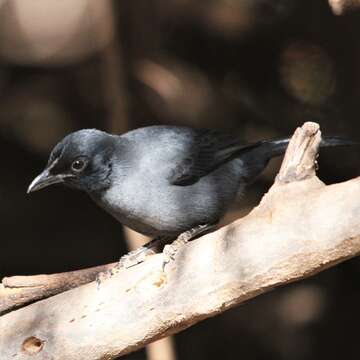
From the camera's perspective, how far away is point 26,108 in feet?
25.0

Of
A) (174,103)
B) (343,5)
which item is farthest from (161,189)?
(174,103)

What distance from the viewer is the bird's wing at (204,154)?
4.86 metres

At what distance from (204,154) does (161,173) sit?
37 centimetres

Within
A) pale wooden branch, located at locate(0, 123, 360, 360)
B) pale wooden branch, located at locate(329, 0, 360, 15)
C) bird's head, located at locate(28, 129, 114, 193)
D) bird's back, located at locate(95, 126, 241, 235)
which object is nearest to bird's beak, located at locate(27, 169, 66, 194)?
bird's head, located at locate(28, 129, 114, 193)

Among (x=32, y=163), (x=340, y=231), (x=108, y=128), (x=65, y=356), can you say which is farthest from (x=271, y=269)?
(x=32, y=163)

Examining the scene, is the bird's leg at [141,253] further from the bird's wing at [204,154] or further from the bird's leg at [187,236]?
the bird's wing at [204,154]

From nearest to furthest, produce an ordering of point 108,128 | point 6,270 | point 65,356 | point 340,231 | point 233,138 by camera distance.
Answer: point 340,231 → point 65,356 → point 233,138 → point 108,128 → point 6,270

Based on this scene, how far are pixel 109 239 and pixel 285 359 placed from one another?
1871mm

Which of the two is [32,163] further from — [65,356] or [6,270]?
[65,356]

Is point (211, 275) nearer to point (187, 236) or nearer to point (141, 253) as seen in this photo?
point (187, 236)

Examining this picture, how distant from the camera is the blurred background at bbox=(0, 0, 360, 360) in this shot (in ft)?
22.7

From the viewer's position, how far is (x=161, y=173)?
4.78 metres

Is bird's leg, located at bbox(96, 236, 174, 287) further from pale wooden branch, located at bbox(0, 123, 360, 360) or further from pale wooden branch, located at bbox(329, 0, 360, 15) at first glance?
pale wooden branch, located at bbox(329, 0, 360, 15)

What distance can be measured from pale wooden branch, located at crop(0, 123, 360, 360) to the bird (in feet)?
1.89
